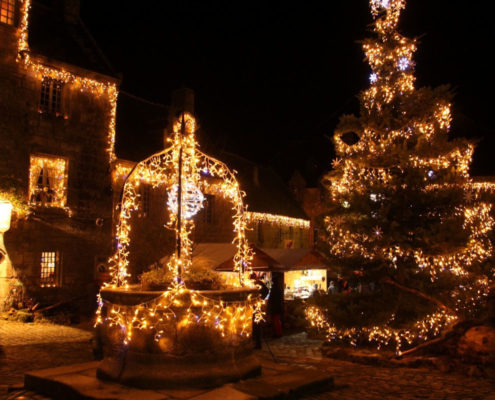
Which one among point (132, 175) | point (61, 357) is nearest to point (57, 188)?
point (61, 357)

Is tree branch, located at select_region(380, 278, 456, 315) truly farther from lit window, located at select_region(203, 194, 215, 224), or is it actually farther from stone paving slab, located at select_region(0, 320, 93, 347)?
lit window, located at select_region(203, 194, 215, 224)

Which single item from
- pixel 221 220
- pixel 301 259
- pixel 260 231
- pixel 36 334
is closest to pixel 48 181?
pixel 36 334

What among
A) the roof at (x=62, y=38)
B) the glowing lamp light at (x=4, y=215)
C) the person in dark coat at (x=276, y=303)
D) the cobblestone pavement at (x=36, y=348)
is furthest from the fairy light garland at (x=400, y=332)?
the roof at (x=62, y=38)

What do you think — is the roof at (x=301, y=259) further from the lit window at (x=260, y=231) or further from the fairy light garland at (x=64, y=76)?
the lit window at (x=260, y=231)

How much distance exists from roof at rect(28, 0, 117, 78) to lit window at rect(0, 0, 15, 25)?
2.68 feet

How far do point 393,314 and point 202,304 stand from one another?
16.6ft

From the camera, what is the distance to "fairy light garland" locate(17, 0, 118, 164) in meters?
16.9

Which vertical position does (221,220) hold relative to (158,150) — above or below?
below

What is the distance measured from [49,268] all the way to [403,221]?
1235 centimetres

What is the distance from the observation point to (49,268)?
1734cm

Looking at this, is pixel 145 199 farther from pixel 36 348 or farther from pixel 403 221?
pixel 403 221

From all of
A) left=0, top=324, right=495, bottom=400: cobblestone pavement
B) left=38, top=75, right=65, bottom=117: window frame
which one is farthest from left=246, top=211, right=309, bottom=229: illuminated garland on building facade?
left=0, top=324, right=495, bottom=400: cobblestone pavement

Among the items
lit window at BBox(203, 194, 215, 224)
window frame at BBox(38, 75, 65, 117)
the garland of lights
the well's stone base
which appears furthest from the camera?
lit window at BBox(203, 194, 215, 224)

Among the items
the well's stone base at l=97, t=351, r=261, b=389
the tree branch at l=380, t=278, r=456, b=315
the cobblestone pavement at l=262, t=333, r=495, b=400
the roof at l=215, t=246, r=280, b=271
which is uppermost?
the roof at l=215, t=246, r=280, b=271
